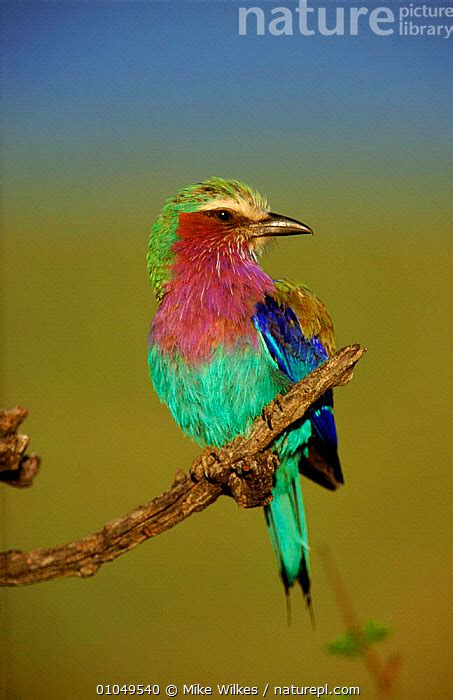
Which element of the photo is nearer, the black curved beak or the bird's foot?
the bird's foot

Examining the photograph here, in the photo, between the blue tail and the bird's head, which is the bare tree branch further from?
the bird's head

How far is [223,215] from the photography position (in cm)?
371

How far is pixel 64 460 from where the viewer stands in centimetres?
438

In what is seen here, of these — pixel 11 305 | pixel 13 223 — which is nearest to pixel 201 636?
pixel 11 305

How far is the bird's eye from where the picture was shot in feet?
12.1

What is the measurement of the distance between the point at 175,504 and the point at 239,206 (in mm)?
1324

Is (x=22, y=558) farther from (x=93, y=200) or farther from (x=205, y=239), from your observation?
(x=93, y=200)

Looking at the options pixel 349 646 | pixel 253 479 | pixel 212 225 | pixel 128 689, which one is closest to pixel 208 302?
pixel 212 225

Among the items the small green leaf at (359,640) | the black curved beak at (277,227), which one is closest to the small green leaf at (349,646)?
the small green leaf at (359,640)

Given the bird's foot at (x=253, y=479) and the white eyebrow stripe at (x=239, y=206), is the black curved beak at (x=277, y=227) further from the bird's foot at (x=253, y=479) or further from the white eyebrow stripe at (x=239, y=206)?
the bird's foot at (x=253, y=479)

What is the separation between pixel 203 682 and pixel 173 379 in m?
Result: 1.43

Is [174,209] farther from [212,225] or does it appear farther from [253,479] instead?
[253,479]

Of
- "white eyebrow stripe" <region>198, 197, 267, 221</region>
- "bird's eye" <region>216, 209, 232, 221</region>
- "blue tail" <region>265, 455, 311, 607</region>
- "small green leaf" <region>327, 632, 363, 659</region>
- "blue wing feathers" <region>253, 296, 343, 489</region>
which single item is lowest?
"small green leaf" <region>327, 632, 363, 659</region>

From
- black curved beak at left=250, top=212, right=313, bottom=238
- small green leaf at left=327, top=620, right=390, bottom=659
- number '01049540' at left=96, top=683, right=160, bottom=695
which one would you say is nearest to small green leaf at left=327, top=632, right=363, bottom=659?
small green leaf at left=327, top=620, right=390, bottom=659
